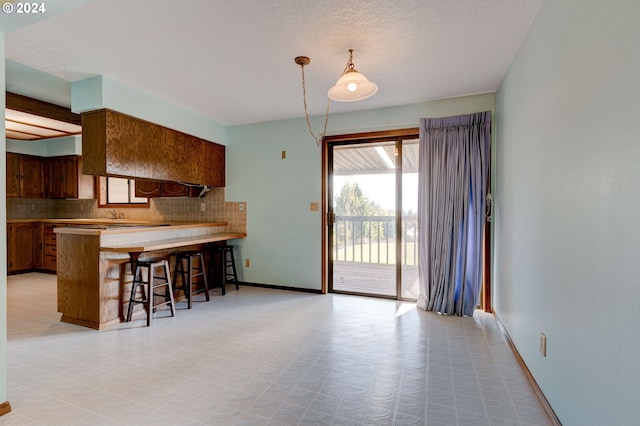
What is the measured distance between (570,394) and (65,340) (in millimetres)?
3698

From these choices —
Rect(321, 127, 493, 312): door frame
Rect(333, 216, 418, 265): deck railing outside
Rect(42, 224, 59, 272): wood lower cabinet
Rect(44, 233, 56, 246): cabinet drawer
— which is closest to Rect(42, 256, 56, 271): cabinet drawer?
Rect(42, 224, 59, 272): wood lower cabinet

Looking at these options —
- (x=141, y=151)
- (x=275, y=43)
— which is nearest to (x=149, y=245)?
(x=141, y=151)

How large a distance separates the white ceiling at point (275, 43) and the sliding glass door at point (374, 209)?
0.89 m

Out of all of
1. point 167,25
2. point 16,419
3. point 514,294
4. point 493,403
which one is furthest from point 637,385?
point 167,25

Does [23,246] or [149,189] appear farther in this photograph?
[23,246]

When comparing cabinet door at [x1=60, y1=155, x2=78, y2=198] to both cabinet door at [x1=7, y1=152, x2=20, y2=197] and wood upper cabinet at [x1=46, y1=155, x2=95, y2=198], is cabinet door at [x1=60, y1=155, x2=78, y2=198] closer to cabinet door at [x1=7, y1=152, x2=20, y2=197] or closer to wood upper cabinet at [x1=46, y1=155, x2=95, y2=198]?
wood upper cabinet at [x1=46, y1=155, x2=95, y2=198]

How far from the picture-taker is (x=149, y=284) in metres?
3.22

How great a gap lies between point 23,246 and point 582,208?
7.84 metres

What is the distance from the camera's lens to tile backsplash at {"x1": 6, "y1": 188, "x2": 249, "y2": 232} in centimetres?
499

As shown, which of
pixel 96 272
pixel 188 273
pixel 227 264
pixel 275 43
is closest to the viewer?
pixel 275 43

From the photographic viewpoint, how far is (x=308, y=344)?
2.72 meters

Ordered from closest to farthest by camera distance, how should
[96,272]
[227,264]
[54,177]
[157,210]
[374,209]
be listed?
[96,272], [374,209], [227,264], [157,210], [54,177]

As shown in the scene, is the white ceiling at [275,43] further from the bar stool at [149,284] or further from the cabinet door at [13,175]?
the cabinet door at [13,175]

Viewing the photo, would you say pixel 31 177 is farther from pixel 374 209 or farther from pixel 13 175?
pixel 374 209
